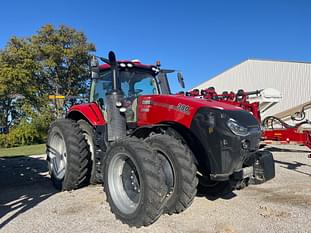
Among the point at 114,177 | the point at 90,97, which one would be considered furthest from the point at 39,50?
the point at 114,177

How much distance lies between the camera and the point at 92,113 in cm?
542

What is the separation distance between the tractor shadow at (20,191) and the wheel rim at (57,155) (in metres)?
0.34

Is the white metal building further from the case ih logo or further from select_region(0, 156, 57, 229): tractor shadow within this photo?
the case ih logo

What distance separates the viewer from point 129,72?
5359 mm

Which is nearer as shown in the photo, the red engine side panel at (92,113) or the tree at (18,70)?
the red engine side panel at (92,113)

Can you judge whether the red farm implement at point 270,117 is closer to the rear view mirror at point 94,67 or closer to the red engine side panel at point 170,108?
the red engine side panel at point 170,108

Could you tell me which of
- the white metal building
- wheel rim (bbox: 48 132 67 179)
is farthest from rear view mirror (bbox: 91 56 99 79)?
the white metal building

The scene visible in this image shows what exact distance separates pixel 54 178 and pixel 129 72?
8.14ft

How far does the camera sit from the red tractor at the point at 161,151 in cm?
365

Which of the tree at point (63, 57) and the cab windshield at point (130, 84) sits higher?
the tree at point (63, 57)

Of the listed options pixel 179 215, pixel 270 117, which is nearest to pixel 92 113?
pixel 179 215

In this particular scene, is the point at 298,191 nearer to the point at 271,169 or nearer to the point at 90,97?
the point at 271,169

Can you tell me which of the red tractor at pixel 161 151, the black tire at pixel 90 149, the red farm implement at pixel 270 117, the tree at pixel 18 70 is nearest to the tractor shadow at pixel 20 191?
the red tractor at pixel 161 151

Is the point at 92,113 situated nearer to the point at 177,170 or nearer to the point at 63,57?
the point at 177,170
